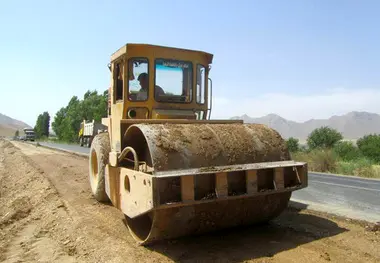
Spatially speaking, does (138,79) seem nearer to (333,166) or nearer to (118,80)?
(118,80)

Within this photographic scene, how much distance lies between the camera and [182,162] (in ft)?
14.1

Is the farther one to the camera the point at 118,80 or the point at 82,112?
the point at 82,112

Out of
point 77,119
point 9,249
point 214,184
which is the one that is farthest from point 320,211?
point 77,119

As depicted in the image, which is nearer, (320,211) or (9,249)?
(9,249)

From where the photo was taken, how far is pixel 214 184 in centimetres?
429

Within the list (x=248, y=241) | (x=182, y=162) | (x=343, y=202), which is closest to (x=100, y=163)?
(x=182, y=162)

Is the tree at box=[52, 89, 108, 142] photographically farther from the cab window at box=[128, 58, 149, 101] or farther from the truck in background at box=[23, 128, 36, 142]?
the cab window at box=[128, 58, 149, 101]

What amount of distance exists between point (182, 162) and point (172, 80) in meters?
2.25

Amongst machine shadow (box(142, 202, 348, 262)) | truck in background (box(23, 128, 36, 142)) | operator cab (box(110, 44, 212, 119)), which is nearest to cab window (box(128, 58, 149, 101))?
operator cab (box(110, 44, 212, 119))

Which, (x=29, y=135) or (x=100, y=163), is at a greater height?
(x=29, y=135)

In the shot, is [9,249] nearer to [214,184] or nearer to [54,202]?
[54,202]

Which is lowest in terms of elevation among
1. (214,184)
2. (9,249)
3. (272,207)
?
(9,249)

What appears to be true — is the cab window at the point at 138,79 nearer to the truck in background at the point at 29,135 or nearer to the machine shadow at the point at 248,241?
the machine shadow at the point at 248,241

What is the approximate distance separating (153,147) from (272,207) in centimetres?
187
